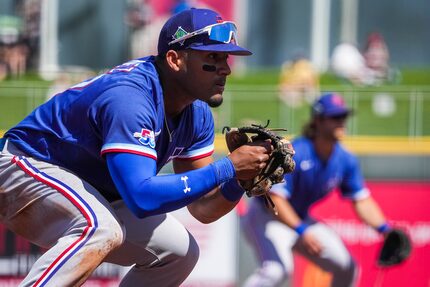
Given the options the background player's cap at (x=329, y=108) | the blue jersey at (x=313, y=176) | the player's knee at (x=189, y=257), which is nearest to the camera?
the player's knee at (x=189, y=257)

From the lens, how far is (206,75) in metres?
4.76

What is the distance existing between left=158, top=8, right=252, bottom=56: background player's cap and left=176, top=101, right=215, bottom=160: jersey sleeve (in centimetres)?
47

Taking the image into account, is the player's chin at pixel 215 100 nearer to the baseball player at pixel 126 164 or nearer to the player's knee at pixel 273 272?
the baseball player at pixel 126 164

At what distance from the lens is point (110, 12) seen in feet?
56.3

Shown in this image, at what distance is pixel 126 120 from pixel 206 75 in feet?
1.84

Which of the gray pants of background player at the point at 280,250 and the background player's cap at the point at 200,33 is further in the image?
the gray pants of background player at the point at 280,250

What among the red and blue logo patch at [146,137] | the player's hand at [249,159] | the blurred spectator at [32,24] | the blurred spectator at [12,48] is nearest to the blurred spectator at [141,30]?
the blurred spectator at [32,24]

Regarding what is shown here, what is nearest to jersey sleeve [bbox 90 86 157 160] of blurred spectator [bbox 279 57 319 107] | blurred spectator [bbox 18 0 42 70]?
blurred spectator [bbox 279 57 319 107]

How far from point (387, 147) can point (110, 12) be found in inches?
342

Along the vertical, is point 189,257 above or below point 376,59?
below

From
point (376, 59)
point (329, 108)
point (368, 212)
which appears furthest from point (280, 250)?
point (376, 59)

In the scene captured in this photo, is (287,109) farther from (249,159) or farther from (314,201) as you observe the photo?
(249,159)

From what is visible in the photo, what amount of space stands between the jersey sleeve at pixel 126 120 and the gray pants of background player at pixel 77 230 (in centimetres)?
33

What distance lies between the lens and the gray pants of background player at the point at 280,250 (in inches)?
313
